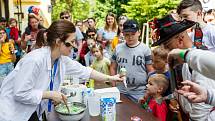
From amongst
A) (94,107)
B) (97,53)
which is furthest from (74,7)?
(94,107)

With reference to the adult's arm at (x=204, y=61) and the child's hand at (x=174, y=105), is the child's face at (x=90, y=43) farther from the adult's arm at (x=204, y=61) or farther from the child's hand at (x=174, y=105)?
the adult's arm at (x=204, y=61)

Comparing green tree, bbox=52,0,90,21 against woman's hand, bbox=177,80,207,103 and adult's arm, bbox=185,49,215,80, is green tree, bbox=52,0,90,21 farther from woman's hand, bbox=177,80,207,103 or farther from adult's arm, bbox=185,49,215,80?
adult's arm, bbox=185,49,215,80

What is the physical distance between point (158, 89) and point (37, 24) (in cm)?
305

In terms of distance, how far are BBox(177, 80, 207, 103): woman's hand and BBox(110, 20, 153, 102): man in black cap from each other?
5.90 ft

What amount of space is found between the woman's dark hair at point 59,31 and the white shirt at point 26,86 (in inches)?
3.4

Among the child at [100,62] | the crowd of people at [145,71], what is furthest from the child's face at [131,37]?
the child at [100,62]

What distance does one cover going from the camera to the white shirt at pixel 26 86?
7.40 ft

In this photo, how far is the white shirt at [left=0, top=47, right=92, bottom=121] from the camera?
2.26m

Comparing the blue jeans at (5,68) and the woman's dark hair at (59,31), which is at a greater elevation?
the woman's dark hair at (59,31)

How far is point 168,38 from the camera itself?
215 cm

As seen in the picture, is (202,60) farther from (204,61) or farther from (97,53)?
(97,53)

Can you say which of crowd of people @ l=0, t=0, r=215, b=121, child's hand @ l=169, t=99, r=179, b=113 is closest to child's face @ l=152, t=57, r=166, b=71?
crowd of people @ l=0, t=0, r=215, b=121

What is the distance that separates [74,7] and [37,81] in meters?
21.0

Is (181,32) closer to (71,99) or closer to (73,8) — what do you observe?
(71,99)
